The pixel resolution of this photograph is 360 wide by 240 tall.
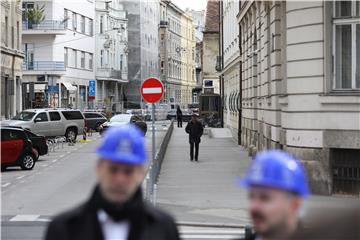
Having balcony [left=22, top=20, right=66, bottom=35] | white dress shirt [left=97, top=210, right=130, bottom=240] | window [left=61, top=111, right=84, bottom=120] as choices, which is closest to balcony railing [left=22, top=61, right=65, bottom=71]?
balcony [left=22, top=20, right=66, bottom=35]

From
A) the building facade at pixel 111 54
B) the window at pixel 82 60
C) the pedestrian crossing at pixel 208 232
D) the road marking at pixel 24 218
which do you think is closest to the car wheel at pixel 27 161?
the road marking at pixel 24 218

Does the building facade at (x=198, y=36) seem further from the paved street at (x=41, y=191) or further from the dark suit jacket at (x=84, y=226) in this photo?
the dark suit jacket at (x=84, y=226)

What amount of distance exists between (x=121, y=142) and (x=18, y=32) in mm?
48420

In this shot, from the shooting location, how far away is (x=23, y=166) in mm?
23828

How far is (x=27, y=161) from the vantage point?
23953 mm

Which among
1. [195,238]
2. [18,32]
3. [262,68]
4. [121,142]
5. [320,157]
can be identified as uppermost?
[18,32]

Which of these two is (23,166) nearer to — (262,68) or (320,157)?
(262,68)

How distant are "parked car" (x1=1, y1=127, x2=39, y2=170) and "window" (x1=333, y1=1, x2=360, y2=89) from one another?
1213 centimetres

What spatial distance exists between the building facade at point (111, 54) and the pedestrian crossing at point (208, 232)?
62.9m

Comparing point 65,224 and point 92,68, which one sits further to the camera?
point 92,68

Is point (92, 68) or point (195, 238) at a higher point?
point (92, 68)

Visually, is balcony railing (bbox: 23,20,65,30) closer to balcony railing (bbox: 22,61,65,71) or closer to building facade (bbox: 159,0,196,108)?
balcony railing (bbox: 22,61,65,71)

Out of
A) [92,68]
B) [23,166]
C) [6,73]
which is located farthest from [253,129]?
[92,68]

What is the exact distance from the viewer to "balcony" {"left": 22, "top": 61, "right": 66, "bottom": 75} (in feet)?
200
